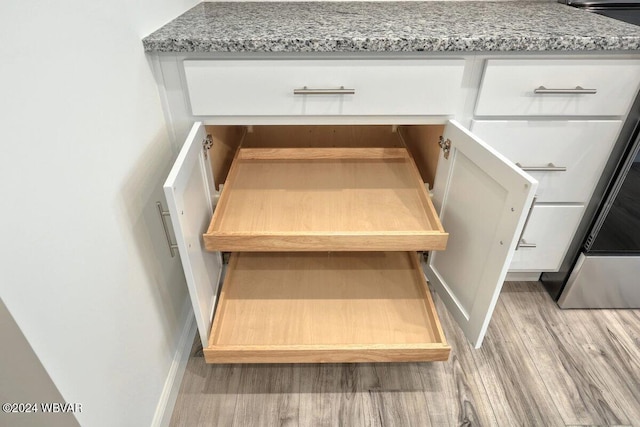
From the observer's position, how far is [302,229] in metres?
1.09

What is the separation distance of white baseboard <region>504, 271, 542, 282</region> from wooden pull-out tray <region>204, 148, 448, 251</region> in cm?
62

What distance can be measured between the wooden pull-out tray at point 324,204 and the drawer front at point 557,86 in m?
0.32

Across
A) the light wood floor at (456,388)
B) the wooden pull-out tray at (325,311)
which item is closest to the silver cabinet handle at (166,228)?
the wooden pull-out tray at (325,311)

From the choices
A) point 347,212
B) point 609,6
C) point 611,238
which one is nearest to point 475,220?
point 347,212

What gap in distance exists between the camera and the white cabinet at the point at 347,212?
38.4 inches

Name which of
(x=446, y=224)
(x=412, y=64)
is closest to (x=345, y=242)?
(x=446, y=224)

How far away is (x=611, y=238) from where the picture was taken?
4.29ft

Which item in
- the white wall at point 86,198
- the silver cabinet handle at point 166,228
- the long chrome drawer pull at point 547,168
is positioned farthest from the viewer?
the long chrome drawer pull at point 547,168

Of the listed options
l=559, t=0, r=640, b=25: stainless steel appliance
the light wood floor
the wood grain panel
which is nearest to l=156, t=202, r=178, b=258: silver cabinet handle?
the light wood floor

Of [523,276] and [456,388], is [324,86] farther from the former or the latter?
[523,276]

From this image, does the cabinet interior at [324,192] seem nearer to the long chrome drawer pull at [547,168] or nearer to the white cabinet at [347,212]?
the white cabinet at [347,212]

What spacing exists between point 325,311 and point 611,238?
3.15ft

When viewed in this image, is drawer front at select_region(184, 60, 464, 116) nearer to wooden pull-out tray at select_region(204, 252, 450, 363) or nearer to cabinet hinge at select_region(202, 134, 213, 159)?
cabinet hinge at select_region(202, 134, 213, 159)

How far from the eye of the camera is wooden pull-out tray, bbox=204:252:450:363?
1025 mm
